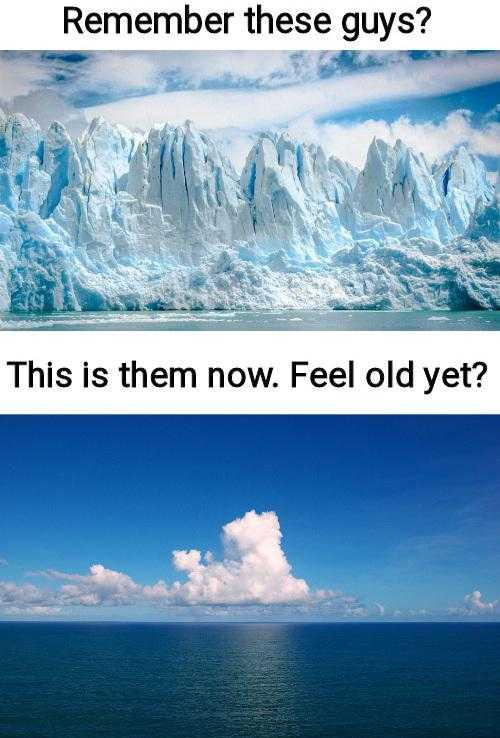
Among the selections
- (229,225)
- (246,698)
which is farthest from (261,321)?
(246,698)

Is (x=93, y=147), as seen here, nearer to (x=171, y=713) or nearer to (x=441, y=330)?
(x=441, y=330)

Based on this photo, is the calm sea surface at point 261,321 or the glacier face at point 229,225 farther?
the glacier face at point 229,225

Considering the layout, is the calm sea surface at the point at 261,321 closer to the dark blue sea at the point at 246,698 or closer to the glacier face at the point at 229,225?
the glacier face at the point at 229,225

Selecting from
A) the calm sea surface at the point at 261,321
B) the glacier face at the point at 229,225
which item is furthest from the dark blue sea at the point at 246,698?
the glacier face at the point at 229,225

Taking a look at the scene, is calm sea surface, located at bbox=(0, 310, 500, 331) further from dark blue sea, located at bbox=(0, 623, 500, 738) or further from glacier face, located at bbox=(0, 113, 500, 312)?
dark blue sea, located at bbox=(0, 623, 500, 738)

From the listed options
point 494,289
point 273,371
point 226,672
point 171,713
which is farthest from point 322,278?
point 226,672

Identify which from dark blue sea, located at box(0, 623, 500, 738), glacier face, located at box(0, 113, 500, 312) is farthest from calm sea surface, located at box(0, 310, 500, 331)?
dark blue sea, located at box(0, 623, 500, 738)
